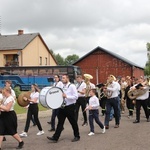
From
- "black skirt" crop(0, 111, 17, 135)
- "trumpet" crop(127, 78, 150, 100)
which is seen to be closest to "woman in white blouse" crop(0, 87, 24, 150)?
"black skirt" crop(0, 111, 17, 135)

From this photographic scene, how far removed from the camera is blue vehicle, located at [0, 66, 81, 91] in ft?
127

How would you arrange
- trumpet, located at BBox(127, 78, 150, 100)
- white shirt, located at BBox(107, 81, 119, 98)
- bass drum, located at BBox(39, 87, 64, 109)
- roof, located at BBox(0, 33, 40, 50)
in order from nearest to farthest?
bass drum, located at BBox(39, 87, 64, 109) → white shirt, located at BBox(107, 81, 119, 98) → trumpet, located at BBox(127, 78, 150, 100) → roof, located at BBox(0, 33, 40, 50)

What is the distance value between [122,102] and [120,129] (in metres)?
5.55

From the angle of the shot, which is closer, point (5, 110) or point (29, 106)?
point (5, 110)

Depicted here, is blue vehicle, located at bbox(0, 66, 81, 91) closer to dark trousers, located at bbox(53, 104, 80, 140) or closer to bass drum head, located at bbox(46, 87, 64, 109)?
dark trousers, located at bbox(53, 104, 80, 140)

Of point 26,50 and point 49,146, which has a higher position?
point 26,50

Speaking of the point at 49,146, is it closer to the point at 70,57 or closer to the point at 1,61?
the point at 1,61

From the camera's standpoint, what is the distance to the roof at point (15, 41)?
171ft

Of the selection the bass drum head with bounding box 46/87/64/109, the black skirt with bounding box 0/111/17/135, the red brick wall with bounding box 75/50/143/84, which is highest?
the red brick wall with bounding box 75/50/143/84

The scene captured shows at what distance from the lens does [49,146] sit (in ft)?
29.3

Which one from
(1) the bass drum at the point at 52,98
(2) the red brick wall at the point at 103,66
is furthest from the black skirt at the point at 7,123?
(2) the red brick wall at the point at 103,66

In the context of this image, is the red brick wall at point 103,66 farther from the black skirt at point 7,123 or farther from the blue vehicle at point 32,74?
the black skirt at point 7,123

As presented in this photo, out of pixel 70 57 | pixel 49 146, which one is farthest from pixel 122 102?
pixel 70 57

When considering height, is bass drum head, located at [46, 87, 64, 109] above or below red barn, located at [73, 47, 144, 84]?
below
